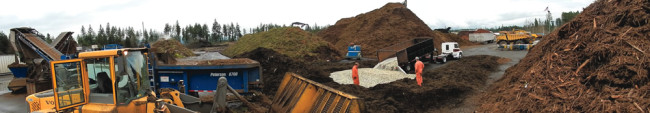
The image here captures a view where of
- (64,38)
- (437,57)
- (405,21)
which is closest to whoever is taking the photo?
(64,38)

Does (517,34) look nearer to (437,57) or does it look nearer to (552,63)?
(437,57)

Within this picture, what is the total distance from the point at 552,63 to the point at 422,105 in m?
2.93

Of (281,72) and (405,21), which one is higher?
(405,21)

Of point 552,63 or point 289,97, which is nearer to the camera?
point 289,97

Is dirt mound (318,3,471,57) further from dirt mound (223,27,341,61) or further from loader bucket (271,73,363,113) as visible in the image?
loader bucket (271,73,363,113)

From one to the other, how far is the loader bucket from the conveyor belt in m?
10.6

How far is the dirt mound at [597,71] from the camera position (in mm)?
5202

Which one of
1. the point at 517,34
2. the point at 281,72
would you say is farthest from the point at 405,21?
the point at 281,72

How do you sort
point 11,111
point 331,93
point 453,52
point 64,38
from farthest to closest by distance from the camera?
point 453,52, point 64,38, point 11,111, point 331,93

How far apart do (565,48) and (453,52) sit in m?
13.9

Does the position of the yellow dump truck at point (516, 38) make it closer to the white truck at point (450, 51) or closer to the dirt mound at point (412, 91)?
the white truck at point (450, 51)

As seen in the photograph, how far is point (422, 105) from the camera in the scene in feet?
29.5

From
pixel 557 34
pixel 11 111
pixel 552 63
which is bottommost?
pixel 11 111

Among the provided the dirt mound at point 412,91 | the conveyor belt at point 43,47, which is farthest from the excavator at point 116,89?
the conveyor belt at point 43,47
